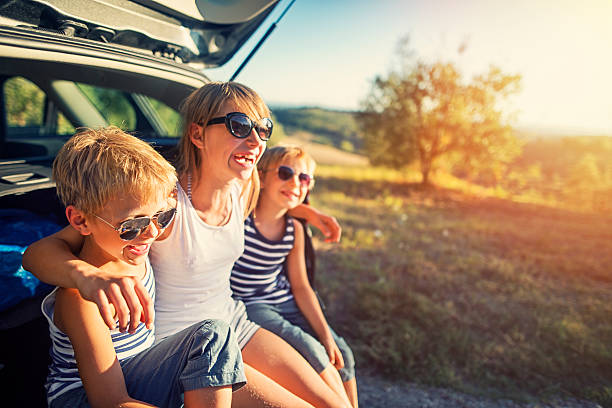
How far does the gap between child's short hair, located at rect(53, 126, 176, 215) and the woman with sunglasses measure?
32 cm

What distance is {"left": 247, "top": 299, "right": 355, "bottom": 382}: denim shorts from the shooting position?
178 centimetres

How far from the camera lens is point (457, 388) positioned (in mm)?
2492

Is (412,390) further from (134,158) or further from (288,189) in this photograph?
(134,158)

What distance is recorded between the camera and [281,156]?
2055mm

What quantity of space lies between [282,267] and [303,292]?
20 cm

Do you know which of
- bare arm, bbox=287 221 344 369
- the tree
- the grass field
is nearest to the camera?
bare arm, bbox=287 221 344 369

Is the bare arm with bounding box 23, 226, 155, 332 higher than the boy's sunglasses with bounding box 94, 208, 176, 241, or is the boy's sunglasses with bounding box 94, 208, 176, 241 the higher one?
the boy's sunglasses with bounding box 94, 208, 176, 241

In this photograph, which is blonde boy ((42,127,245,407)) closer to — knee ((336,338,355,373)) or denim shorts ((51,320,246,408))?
denim shorts ((51,320,246,408))

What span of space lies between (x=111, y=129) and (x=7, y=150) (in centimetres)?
200

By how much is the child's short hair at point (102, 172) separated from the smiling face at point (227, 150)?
1.23 ft

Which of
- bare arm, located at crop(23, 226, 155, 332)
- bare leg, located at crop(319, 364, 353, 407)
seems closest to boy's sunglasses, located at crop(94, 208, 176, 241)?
bare arm, located at crop(23, 226, 155, 332)

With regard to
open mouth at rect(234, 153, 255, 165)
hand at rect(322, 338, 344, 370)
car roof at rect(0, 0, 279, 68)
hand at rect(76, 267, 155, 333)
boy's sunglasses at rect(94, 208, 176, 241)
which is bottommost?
hand at rect(322, 338, 344, 370)

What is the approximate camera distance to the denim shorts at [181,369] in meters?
1.19

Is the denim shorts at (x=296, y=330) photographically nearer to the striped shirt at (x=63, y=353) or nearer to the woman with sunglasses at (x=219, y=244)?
the woman with sunglasses at (x=219, y=244)
